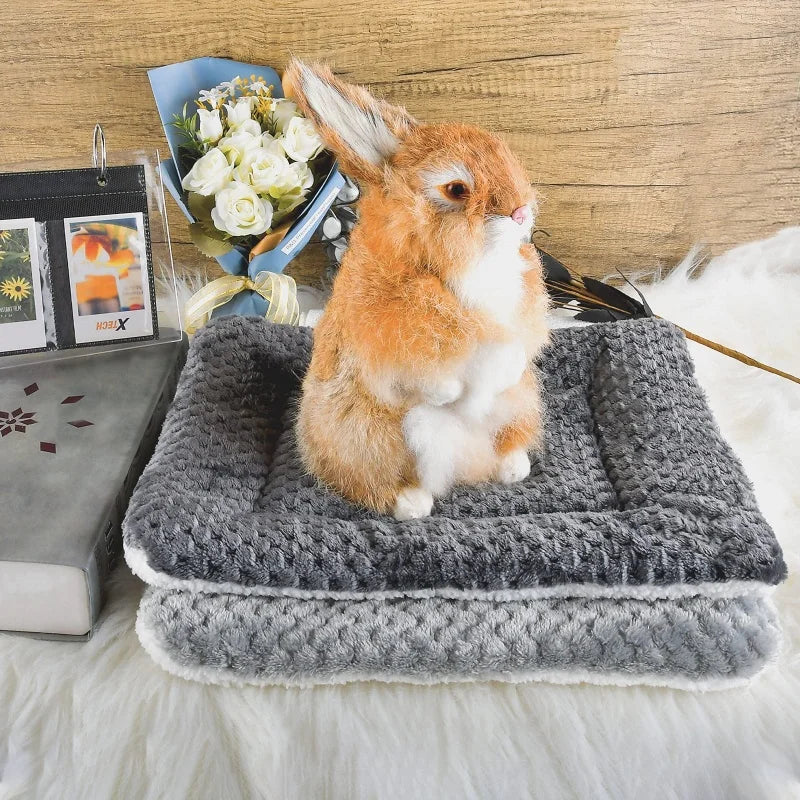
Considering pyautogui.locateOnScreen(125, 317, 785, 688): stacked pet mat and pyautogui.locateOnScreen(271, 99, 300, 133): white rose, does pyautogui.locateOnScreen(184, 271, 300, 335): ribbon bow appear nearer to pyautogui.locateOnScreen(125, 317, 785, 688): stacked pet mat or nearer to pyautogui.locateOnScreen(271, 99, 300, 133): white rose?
pyautogui.locateOnScreen(271, 99, 300, 133): white rose

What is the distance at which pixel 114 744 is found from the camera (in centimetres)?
57

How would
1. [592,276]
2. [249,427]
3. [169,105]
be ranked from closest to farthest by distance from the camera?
[249,427] → [169,105] → [592,276]

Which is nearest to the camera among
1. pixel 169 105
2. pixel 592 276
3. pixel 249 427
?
pixel 249 427

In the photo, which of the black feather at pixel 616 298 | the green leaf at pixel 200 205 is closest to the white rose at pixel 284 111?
the green leaf at pixel 200 205

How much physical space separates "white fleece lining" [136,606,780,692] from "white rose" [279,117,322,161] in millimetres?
556

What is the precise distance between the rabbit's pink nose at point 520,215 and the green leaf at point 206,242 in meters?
0.47

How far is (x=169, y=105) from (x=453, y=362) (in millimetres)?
566

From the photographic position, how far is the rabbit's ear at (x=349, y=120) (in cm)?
58

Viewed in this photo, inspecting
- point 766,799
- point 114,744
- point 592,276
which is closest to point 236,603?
point 114,744

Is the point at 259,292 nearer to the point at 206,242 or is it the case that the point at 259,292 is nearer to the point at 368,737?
the point at 206,242

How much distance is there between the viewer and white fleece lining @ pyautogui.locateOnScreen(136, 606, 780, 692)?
587 millimetres

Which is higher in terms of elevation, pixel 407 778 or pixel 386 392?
pixel 386 392

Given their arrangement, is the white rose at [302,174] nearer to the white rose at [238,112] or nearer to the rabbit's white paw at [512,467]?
the white rose at [238,112]

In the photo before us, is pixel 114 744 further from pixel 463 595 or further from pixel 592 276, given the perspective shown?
pixel 592 276
